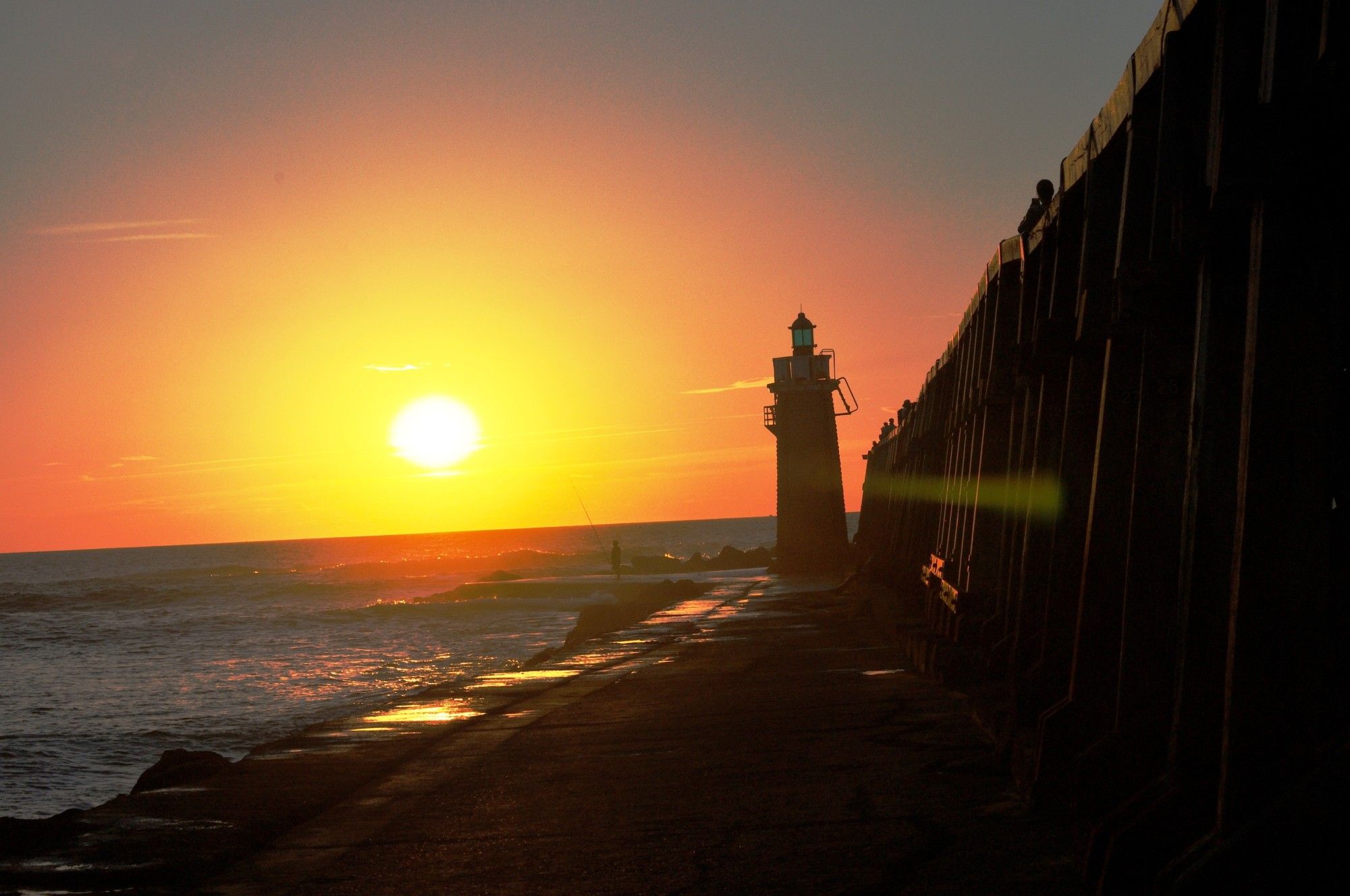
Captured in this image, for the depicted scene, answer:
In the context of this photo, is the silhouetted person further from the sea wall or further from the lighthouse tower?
the lighthouse tower

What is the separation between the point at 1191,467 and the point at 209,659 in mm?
33074

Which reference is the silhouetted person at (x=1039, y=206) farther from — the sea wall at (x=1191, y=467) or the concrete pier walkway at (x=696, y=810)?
the concrete pier walkway at (x=696, y=810)

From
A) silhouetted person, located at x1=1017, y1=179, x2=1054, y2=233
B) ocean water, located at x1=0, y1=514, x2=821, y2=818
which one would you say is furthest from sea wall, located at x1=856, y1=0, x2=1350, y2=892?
ocean water, located at x1=0, y1=514, x2=821, y2=818

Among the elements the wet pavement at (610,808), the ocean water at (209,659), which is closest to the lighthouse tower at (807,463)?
the ocean water at (209,659)

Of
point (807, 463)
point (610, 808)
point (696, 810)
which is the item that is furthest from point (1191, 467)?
point (807, 463)

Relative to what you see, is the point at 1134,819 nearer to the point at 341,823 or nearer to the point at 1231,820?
the point at 1231,820

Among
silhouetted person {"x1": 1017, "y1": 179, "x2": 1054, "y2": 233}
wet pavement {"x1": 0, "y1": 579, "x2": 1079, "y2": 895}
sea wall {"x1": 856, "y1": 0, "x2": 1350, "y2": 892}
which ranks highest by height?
silhouetted person {"x1": 1017, "y1": 179, "x2": 1054, "y2": 233}

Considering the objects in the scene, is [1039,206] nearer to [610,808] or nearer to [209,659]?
[610,808]

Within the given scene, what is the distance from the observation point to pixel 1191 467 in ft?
11.5

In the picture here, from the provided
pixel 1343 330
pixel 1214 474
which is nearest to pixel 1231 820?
pixel 1214 474

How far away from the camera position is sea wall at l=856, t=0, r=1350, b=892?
9.86ft

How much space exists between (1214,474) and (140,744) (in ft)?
56.0

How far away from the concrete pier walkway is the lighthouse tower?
25.8 metres

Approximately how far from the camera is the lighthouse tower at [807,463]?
35.2 m
